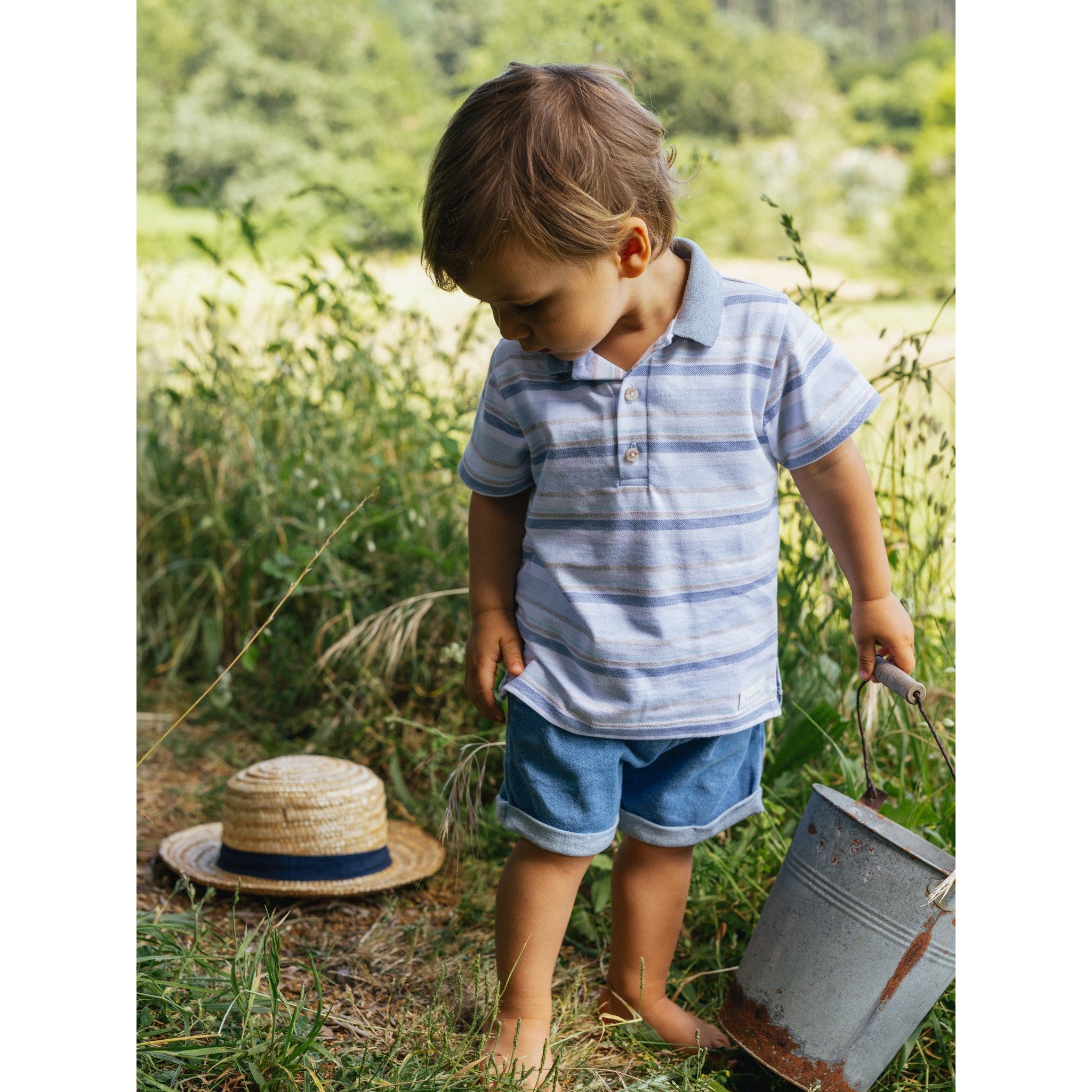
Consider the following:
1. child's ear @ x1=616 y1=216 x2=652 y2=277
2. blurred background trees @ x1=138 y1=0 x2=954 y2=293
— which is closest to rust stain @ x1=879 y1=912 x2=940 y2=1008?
child's ear @ x1=616 y1=216 x2=652 y2=277

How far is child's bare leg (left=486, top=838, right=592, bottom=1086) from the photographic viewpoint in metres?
1.48

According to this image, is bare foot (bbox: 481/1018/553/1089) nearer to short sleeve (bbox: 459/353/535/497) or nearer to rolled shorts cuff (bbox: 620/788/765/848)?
rolled shorts cuff (bbox: 620/788/765/848)

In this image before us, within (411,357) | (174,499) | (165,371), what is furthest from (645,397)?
(165,371)

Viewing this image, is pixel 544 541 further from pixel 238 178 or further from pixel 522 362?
pixel 238 178

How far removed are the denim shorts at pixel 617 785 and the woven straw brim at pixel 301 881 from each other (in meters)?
0.49

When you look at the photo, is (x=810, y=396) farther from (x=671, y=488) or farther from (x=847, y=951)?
(x=847, y=951)

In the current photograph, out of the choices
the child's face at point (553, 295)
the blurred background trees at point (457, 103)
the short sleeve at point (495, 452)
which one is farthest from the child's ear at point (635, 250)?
the blurred background trees at point (457, 103)

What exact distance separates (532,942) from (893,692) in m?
0.58

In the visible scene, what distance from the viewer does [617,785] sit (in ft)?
4.89

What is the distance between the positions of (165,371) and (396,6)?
7.37 meters

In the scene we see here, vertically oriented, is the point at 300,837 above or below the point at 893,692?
below

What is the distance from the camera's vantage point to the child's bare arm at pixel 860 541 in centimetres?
145

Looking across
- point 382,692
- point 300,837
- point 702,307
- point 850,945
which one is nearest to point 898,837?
point 850,945

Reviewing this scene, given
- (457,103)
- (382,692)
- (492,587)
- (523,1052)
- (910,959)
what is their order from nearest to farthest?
(910,959) → (523,1052) → (492,587) → (382,692) → (457,103)
